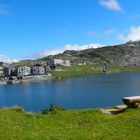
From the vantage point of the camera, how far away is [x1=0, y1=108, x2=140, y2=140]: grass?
58.4 feet

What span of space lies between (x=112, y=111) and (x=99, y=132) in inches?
296

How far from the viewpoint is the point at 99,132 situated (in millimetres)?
18625

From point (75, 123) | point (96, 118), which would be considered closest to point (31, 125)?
point (75, 123)

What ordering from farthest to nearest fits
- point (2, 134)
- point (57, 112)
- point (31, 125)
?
point (57, 112) < point (31, 125) < point (2, 134)

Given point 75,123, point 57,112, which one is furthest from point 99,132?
point 57,112

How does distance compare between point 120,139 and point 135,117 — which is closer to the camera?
point 120,139

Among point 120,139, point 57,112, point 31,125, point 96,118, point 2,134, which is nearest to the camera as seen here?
point 120,139

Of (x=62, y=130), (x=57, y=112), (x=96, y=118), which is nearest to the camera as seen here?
(x=62, y=130)

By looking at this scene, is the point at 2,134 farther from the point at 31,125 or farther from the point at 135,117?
the point at 135,117

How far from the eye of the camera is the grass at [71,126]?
1779 cm

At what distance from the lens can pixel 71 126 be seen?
20453mm

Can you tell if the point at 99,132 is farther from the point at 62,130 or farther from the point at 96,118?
the point at 96,118

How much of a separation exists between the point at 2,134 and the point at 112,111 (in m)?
10.0

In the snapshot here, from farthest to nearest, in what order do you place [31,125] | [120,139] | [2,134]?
[31,125]
[2,134]
[120,139]
